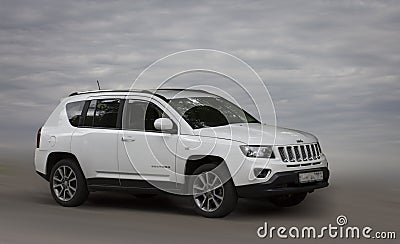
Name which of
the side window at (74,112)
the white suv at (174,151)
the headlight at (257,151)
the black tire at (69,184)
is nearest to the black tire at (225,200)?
the white suv at (174,151)

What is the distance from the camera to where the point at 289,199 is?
1313 cm

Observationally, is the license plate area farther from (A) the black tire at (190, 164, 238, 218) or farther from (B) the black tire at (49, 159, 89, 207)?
(B) the black tire at (49, 159, 89, 207)

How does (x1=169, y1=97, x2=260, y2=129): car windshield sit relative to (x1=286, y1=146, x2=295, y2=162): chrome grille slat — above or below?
above

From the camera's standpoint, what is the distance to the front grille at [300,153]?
11.7m

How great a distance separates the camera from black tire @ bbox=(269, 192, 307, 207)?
1305 cm

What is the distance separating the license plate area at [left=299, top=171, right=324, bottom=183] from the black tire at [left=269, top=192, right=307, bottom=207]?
86 cm

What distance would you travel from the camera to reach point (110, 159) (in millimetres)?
12906

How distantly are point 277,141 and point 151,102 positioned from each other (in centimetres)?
246

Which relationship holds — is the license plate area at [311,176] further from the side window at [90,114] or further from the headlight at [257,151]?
the side window at [90,114]

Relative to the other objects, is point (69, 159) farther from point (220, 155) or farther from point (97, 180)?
point (220, 155)

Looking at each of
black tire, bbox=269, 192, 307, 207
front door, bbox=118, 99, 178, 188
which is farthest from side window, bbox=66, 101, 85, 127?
black tire, bbox=269, 192, 307, 207

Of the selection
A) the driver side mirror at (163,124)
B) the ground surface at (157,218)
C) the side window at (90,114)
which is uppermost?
the side window at (90,114)

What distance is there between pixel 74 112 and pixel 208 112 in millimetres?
2812

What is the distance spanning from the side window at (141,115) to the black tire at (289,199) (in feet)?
8.72
